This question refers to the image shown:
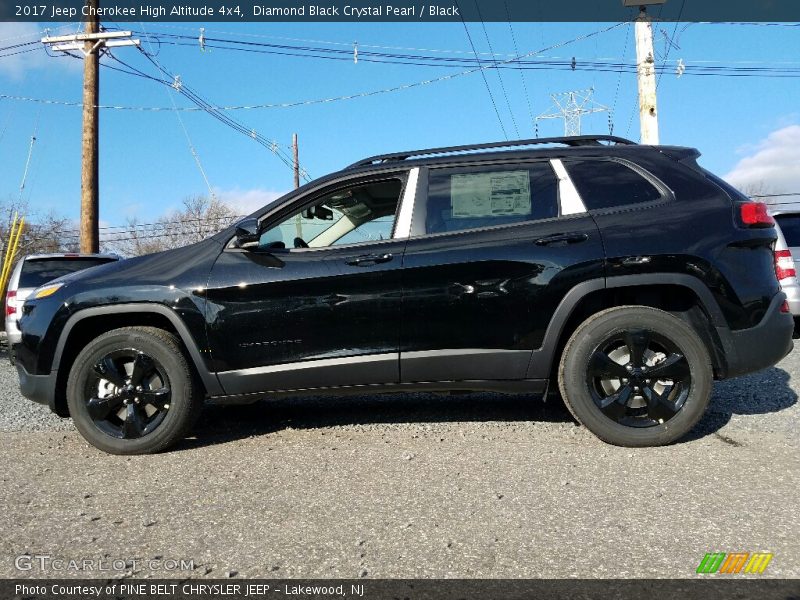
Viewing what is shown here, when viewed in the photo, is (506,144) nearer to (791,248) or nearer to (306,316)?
(306,316)

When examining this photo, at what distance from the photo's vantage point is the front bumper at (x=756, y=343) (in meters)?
3.71

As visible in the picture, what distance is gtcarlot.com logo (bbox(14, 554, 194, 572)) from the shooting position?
2398 millimetres

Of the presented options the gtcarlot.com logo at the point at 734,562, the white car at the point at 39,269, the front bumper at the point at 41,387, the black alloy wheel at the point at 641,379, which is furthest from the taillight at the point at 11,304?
the gtcarlot.com logo at the point at 734,562

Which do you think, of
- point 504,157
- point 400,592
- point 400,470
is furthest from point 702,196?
point 400,592

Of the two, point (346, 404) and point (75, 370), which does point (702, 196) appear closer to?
point (346, 404)

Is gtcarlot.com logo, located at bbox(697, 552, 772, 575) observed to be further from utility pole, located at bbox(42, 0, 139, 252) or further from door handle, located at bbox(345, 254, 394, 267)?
utility pole, located at bbox(42, 0, 139, 252)

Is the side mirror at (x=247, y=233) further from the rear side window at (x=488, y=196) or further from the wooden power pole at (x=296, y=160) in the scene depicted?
the wooden power pole at (x=296, y=160)

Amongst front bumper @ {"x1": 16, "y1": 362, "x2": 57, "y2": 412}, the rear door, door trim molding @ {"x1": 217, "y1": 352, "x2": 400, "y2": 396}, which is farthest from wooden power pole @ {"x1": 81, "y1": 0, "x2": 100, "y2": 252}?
the rear door

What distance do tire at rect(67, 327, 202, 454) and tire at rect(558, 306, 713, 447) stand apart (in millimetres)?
2434

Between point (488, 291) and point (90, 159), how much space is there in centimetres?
1444

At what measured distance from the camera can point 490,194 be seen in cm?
405

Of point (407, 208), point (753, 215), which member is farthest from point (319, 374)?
point (753, 215)

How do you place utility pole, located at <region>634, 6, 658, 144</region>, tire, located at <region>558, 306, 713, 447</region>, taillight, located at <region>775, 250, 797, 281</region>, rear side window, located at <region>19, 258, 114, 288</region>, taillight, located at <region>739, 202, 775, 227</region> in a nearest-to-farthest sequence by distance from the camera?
tire, located at <region>558, 306, 713, 447</region> < taillight, located at <region>739, 202, 775, 227</region> < taillight, located at <region>775, 250, 797, 281</region> < rear side window, located at <region>19, 258, 114, 288</region> < utility pole, located at <region>634, 6, 658, 144</region>

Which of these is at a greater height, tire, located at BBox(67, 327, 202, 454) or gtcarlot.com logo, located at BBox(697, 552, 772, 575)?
tire, located at BBox(67, 327, 202, 454)
